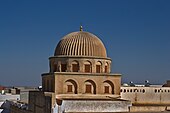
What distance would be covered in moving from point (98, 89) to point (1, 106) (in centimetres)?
1969

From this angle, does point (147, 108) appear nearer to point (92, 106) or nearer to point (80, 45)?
point (92, 106)

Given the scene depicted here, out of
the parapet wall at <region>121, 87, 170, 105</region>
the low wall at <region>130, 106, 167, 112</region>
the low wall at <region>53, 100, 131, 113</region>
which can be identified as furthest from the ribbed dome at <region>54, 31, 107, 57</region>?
the low wall at <region>130, 106, 167, 112</region>

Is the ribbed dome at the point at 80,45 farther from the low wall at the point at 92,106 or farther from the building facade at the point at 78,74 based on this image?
the low wall at the point at 92,106

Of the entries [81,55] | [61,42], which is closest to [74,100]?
[81,55]

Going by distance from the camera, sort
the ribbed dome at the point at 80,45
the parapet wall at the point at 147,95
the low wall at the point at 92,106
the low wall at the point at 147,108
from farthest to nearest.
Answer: the parapet wall at the point at 147,95 → the ribbed dome at the point at 80,45 → the low wall at the point at 147,108 → the low wall at the point at 92,106

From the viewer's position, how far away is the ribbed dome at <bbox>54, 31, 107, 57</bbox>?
24.9 meters

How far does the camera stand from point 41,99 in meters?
23.7

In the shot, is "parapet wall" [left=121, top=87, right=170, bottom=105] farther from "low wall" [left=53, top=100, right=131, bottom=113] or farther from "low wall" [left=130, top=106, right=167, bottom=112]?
"low wall" [left=53, top=100, right=131, bottom=113]

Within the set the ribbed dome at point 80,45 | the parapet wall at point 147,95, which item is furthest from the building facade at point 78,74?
the parapet wall at point 147,95

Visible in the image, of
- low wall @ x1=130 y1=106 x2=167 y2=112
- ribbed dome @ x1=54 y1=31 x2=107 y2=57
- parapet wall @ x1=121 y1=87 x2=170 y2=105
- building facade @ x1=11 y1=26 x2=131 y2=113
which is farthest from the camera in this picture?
parapet wall @ x1=121 y1=87 x2=170 y2=105

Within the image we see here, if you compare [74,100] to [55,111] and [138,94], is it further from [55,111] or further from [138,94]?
[138,94]

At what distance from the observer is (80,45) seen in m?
25.1

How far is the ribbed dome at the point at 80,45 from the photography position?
24906 mm

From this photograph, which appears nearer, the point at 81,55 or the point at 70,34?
the point at 81,55
